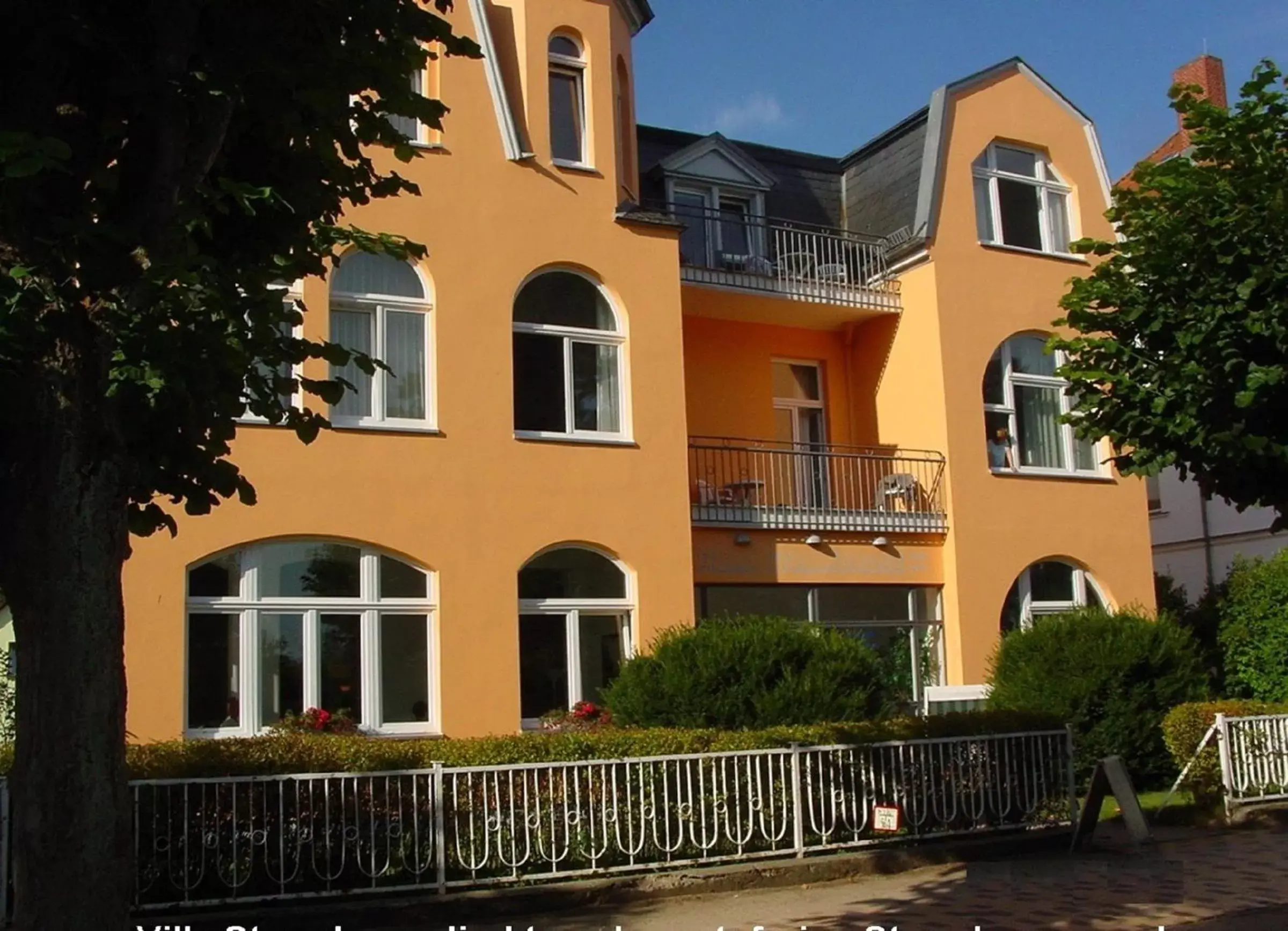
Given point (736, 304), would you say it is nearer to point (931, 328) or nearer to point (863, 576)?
point (931, 328)

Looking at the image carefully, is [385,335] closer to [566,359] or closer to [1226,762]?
[566,359]

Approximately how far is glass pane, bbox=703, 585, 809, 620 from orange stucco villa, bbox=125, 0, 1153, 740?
0.06m

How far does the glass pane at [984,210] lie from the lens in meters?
22.0

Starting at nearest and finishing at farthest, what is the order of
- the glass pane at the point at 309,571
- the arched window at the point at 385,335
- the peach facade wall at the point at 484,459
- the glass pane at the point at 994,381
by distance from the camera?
the peach facade wall at the point at 484,459
the glass pane at the point at 309,571
the arched window at the point at 385,335
the glass pane at the point at 994,381

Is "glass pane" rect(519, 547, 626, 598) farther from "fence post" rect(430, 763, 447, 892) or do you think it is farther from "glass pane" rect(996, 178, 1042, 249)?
"glass pane" rect(996, 178, 1042, 249)

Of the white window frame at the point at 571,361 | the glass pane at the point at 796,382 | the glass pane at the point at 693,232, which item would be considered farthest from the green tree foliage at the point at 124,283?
the glass pane at the point at 796,382

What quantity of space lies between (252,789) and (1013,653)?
10188 millimetres

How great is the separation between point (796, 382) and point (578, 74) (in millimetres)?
6096

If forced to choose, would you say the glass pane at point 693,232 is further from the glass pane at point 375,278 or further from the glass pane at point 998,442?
the glass pane at point 375,278

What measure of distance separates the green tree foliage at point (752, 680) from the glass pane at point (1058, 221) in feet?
35.2

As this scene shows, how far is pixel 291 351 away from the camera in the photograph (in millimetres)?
7234

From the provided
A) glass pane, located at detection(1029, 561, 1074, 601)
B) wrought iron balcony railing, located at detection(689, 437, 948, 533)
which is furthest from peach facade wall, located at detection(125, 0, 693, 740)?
glass pane, located at detection(1029, 561, 1074, 601)

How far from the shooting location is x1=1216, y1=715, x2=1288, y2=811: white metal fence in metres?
14.9

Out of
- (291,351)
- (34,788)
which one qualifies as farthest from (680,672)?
(34,788)
